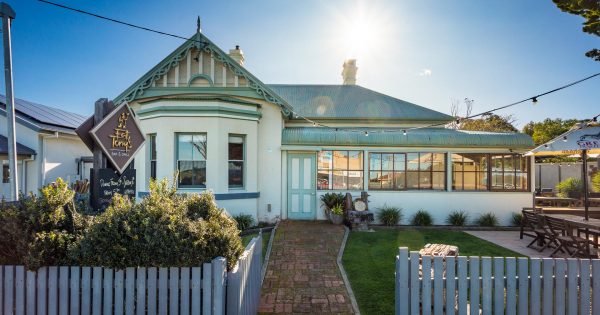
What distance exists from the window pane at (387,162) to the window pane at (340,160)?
1505mm

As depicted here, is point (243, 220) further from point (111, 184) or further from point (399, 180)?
point (399, 180)

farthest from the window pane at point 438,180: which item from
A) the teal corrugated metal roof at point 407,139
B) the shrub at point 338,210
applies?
the shrub at point 338,210

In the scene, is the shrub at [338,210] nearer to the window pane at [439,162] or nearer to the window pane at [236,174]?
the window pane at [236,174]

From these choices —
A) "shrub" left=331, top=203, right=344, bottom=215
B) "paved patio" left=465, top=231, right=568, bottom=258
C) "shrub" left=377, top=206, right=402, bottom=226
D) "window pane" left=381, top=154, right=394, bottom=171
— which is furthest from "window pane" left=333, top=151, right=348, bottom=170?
"paved patio" left=465, top=231, right=568, bottom=258

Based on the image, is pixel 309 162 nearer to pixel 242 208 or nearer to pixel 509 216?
pixel 242 208

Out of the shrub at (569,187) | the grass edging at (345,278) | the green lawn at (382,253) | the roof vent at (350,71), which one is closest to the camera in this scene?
the grass edging at (345,278)

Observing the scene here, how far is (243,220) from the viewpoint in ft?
33.0

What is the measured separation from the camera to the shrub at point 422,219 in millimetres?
11172

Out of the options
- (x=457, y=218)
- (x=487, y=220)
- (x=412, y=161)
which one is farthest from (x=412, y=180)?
(x=487, y=220)

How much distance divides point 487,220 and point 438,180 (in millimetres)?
2315

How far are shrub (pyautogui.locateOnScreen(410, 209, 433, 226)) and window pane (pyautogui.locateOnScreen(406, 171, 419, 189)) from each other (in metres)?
1.07

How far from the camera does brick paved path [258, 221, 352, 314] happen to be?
4746 millimetres

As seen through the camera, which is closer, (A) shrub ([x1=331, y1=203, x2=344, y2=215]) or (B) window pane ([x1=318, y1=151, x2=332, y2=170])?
(A) shrub ([x1=331, y1=203, x2=344, y2=215])

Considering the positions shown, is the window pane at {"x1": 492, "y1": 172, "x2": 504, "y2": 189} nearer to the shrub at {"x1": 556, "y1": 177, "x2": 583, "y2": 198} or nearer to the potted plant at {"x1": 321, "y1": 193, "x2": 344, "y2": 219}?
the potted plant at {"x1": 321, "y1": 193, "x2": 344, "y2": 219}
